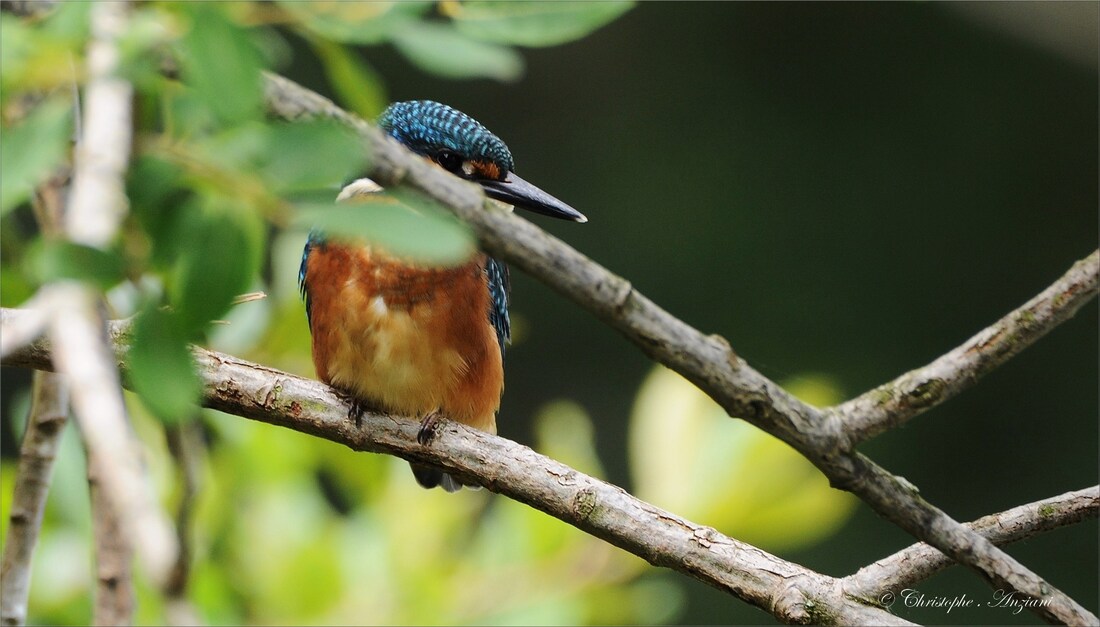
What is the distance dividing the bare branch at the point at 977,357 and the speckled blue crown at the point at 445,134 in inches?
45.8

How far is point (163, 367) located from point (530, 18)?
1.47 feet

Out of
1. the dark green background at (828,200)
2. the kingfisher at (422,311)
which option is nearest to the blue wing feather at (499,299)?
the kingfisher at (422,311)

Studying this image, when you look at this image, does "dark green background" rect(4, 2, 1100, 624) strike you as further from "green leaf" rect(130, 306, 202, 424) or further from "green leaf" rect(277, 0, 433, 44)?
"green leaf" rect(130, 306, 202, 424)

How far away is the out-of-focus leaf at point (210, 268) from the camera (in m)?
0.72

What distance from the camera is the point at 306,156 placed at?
713 millimetres

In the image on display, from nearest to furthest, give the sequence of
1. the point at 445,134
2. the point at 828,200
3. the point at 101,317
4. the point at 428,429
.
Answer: the point at 101,317, the point at 428,429, the point at 445,134, the point at 828,200

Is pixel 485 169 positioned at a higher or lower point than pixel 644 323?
lower

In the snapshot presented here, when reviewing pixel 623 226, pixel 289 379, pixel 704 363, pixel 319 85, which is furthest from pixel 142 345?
pixel 623 226

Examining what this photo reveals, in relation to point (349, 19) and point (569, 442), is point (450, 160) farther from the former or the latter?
point (349, 19)

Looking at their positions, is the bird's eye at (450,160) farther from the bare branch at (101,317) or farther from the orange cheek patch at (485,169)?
the bare branch at (101,317)

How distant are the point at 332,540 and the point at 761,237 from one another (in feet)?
12.1

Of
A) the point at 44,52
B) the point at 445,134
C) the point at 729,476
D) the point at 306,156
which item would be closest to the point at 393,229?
the point at 306,156

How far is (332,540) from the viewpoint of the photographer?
7.84 feet

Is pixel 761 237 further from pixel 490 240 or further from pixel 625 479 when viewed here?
pixel 490 240
